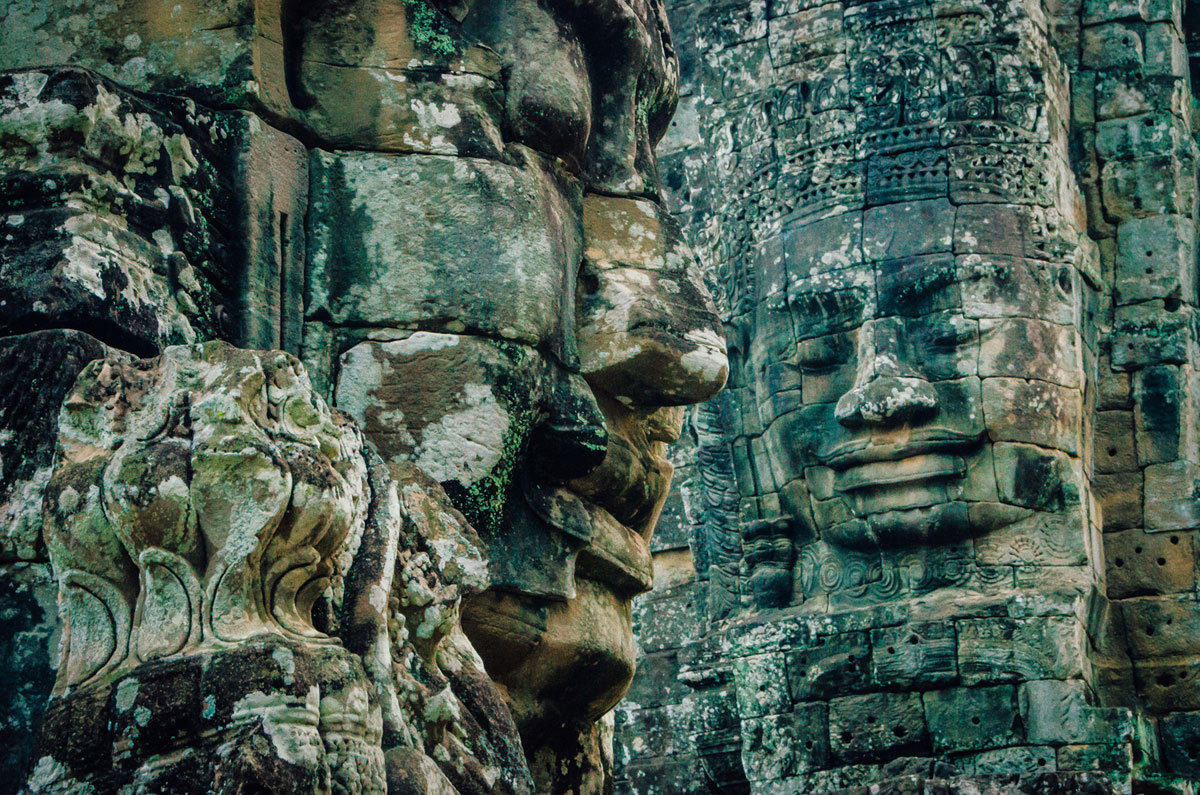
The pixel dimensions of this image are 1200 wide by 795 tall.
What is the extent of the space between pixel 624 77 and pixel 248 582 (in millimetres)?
2211

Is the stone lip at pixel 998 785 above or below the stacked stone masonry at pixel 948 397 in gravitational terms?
below

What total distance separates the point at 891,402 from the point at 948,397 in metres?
0.35

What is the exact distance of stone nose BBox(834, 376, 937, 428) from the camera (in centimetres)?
1138

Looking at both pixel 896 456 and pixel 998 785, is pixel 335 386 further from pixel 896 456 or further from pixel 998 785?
pixel 896 456

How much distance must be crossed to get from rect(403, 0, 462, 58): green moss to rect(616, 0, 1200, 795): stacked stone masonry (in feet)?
22.6

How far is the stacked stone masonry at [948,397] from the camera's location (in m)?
11.4

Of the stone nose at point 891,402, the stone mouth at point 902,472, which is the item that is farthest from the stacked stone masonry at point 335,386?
the stone nose at point 891,402

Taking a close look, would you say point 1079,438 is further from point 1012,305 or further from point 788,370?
point 788,370

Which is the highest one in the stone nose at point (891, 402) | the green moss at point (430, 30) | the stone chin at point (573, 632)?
the stone nose at point (891, 402)

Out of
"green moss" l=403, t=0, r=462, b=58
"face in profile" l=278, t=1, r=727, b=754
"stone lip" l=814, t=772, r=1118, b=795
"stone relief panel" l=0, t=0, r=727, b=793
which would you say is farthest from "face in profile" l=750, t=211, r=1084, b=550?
"green moss" l=403, t=0, r=462, b=58

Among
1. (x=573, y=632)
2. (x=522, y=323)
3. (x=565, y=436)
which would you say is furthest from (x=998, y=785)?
(x=522, y=323)

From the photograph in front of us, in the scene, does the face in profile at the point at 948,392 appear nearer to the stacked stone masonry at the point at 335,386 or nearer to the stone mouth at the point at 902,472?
the stone mouth at the point at 902,472

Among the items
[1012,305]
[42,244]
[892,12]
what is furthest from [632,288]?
[892,12]

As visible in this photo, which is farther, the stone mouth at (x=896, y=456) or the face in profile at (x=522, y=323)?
the stone mouth at (x=896, y=456)
